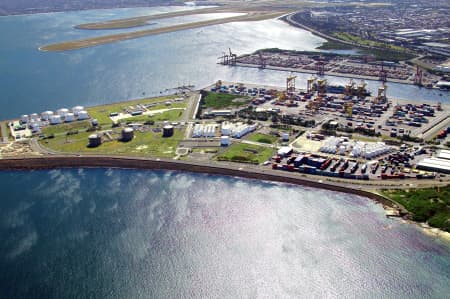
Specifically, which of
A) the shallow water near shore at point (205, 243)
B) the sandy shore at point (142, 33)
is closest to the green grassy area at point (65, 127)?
the shallow water near shore at point (205, 243)

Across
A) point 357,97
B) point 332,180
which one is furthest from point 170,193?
point 357,97

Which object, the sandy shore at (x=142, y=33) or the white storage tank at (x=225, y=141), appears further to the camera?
the sandy shore at (x=142, y=33)

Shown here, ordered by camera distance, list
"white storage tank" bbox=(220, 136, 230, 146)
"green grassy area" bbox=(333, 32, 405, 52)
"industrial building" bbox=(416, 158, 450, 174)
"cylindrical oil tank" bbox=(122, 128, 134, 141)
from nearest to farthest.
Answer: "industrial building" bbox=(416, 158, 450, 174), "white storage tank" bbox=(220, 136, 230, 146), "cylindrical oil tank" bbox=(122, 128, 134, 141), "green grassy area" bbox=(333, 32, 405, 52)

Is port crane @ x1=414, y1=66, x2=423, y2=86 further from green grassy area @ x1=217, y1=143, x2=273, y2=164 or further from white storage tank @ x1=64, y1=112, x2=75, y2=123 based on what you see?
white storage tank @ x1=64, y1=112, x2=75, y2=123

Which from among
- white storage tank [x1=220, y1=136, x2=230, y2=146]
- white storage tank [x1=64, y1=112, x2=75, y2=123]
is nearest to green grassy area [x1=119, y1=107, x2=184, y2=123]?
white storage tank [x1=64, y1=112, x2=75, y2=123]

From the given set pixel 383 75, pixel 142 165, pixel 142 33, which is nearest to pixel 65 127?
pixel 142 165

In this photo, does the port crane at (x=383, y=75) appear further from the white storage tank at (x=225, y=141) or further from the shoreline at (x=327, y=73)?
the white storage tank at (x=225, y=141)
